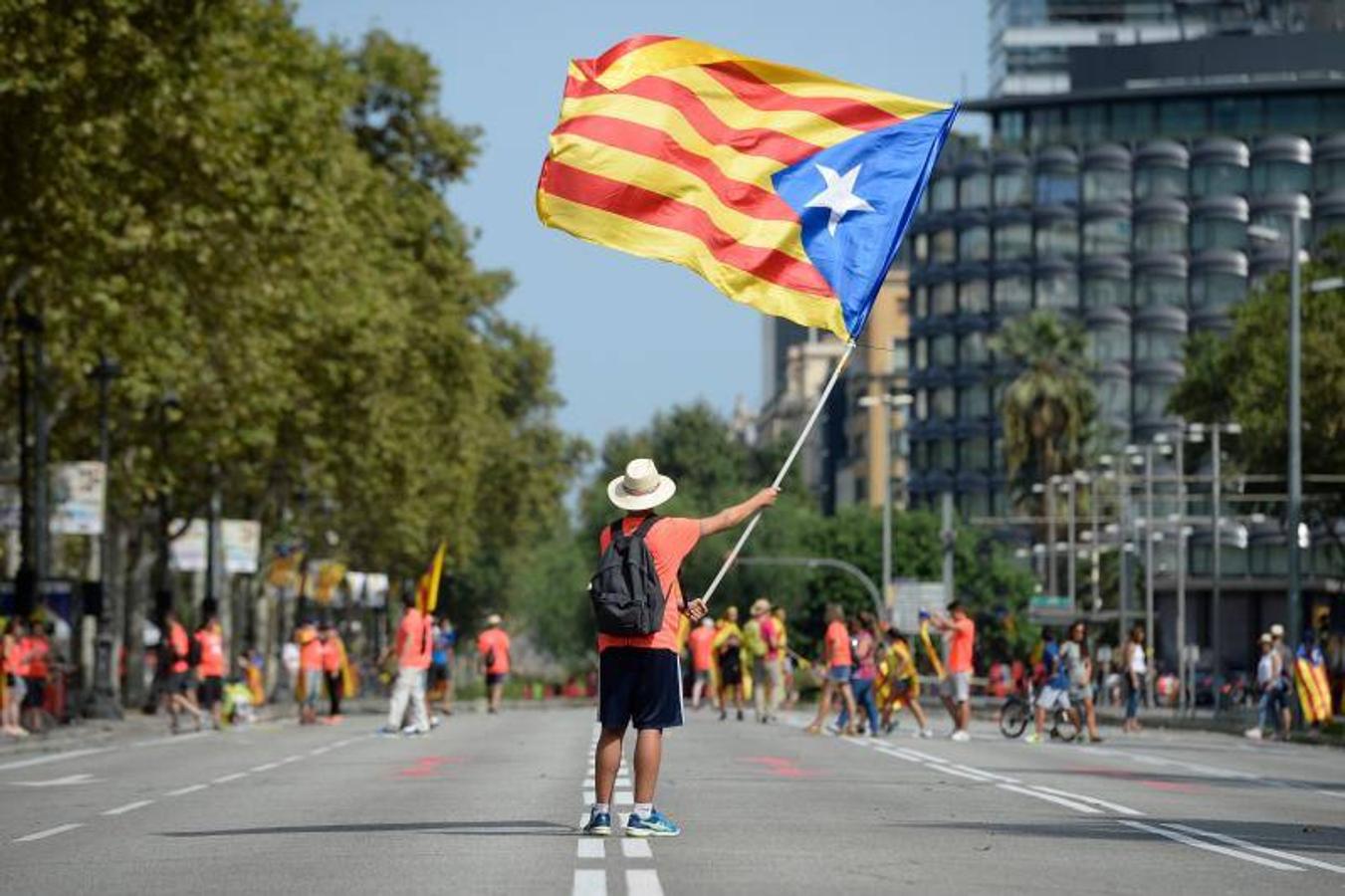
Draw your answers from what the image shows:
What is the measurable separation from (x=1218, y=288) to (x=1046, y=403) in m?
43.7

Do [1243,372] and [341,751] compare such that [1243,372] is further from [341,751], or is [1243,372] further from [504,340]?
[341,751]

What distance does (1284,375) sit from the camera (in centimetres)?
8244

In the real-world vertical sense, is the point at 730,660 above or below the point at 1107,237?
below

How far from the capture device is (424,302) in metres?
75.0

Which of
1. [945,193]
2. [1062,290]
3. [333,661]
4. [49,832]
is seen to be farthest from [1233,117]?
[49,832]

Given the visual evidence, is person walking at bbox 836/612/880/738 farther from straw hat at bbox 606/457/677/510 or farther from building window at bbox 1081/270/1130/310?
building window at bbox 1081/270/1130/310

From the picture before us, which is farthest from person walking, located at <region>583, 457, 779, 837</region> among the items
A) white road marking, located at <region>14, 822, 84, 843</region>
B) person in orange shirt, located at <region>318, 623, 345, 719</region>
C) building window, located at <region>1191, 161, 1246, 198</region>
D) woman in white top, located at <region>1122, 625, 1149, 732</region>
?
building window, located at <region>1191, 161, 1246, 198</region>

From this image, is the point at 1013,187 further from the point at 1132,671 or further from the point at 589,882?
the point at 589,882

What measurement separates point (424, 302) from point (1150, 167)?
3510 inches

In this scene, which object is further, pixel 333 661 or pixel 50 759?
pixel 333 661

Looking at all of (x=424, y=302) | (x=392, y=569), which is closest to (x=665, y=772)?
(x=424, y=302)

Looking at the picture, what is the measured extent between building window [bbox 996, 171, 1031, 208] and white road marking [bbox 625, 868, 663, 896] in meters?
148

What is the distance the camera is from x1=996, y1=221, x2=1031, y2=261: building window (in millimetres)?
162000

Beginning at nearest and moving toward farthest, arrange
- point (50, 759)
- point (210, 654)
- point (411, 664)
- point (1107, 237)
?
point (50, 759) < point (411, 664) < point (210, 654) < point (1107, 237)
